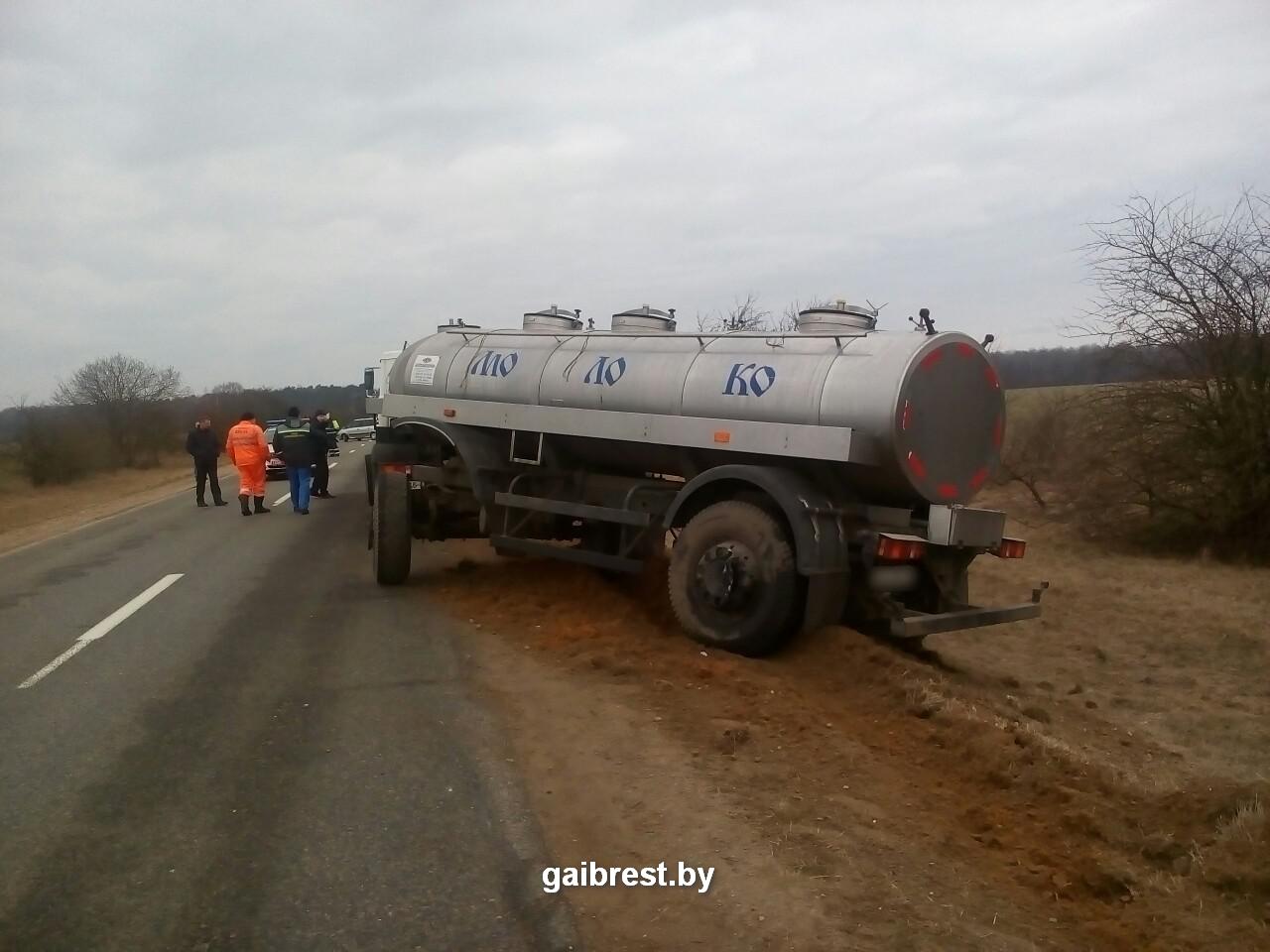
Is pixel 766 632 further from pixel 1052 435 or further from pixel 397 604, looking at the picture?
pixel 1052 435

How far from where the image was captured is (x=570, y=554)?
8.75m

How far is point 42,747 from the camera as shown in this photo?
529 cm

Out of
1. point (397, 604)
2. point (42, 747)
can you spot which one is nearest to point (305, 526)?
point (397, 604)

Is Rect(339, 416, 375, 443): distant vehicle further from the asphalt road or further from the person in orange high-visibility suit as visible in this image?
the asphalt road

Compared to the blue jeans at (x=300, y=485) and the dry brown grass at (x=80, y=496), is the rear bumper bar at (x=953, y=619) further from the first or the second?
the dry brown grass at (x=80, y=496)

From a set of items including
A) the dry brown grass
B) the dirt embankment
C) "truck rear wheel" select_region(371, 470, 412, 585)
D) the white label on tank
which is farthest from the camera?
the dry brown grass

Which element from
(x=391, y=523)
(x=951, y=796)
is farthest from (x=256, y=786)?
(x=391, y=523)

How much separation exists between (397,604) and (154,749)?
3754mm

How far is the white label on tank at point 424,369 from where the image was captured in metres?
10.6

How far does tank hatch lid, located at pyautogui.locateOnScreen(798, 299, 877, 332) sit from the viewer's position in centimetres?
781

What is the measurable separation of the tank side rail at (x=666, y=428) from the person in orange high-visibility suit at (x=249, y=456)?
22.2 ft

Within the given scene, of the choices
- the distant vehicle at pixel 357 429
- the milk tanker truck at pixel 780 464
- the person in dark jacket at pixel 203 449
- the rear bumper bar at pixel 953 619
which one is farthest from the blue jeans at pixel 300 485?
the distant vehicle at pixel 357 429

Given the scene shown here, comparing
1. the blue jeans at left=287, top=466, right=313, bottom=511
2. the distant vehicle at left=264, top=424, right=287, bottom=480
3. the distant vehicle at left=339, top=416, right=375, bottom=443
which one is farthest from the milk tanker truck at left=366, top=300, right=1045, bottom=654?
the distant vehicle at left=339, top=416, right=375, bottom=443

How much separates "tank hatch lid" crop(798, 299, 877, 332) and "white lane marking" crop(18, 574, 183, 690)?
19.9ft
